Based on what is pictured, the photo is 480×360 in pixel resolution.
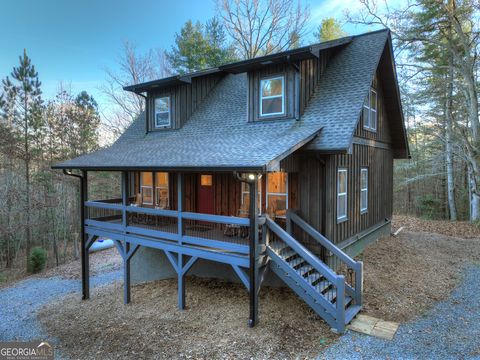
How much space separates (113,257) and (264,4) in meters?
19.3

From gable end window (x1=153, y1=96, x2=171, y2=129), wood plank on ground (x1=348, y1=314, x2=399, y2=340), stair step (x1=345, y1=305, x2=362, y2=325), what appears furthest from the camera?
gable end window (x1=153, y1=96, x2=171, y2=129)

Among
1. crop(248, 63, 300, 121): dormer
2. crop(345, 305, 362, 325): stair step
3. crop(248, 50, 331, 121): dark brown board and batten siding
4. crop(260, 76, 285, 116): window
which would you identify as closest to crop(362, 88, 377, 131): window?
crop(248, 50, 331, 121): dark brown board and batten siding

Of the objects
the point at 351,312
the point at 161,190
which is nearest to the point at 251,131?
the point at 161,190

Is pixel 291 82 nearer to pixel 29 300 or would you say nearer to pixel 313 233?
pixel 313 233

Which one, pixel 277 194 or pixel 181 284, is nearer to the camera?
pixel 181 284

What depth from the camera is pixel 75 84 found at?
2020 centimetres

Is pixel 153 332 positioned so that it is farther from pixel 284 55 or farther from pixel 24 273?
pixel 24 273

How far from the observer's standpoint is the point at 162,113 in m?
11.7

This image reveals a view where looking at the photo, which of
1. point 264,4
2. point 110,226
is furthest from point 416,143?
point 110,226

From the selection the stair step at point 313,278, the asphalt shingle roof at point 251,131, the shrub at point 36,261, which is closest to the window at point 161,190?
the asphalt shingle roof at point 251,131

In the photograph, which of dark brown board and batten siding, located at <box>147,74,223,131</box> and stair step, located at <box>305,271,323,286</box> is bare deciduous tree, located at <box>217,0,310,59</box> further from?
stair step, located at <box>305,271,323,286</box>

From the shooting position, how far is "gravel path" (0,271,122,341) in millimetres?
7887

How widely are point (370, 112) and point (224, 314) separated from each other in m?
8.03

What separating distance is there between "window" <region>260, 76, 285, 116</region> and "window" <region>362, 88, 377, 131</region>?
2.83m
